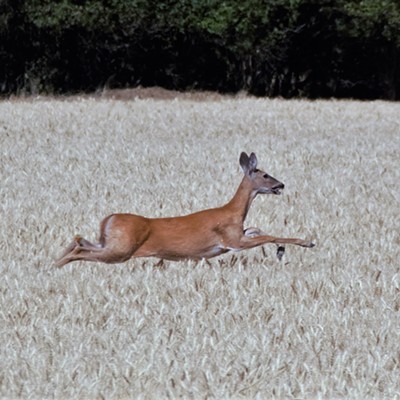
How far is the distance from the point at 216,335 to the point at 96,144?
10321 millimetres

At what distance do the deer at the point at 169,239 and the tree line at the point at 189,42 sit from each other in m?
17.8

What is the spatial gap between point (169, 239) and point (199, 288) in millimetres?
748

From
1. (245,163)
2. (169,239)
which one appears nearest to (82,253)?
(169,239)

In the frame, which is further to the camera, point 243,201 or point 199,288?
point 243,201

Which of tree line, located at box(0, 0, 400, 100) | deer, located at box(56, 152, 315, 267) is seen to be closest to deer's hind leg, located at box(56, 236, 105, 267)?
deer, located at box(56, 152, 315, 267)

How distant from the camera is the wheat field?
558cm

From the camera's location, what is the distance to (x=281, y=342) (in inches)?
244

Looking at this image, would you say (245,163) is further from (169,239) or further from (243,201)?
(169,239)

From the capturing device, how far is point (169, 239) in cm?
809

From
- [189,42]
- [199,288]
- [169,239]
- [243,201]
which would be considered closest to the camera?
[199,288]

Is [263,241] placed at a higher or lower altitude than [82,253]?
higher

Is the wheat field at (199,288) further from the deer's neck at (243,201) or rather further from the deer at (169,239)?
the deer's neck at (243,201)

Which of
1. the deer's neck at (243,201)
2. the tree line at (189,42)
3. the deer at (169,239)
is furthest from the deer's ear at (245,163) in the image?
the tree line at (189,42)

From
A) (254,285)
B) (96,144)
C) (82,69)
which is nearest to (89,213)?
(254,285)
